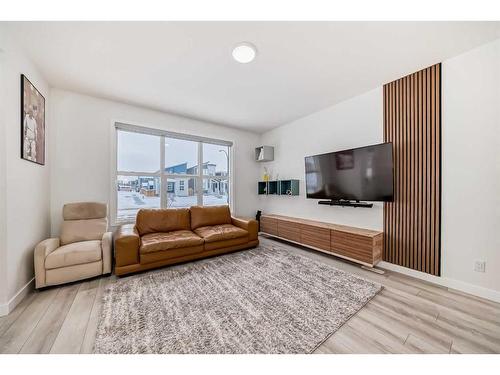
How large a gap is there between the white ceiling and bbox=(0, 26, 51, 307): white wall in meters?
0.26

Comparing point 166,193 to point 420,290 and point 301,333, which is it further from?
point 420,290

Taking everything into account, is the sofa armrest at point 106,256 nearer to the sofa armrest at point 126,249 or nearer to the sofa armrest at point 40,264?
the sofa armrest at point 126,249

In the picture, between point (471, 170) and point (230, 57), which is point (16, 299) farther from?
point (471, 170)

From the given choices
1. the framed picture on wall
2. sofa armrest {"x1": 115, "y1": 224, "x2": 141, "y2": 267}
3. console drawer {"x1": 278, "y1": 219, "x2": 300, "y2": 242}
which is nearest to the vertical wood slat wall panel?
console drawer {"x1": 278, "y1": 219, "x2": 300, "y2": 242}

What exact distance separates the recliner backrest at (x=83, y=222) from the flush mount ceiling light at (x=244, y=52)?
9.39ft

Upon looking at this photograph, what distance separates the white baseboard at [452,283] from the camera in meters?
1.95

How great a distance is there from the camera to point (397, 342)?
4.50 feet

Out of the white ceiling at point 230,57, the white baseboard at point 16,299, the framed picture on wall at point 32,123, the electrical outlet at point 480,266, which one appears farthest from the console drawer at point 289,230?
the framed picture on wall at point 32,123

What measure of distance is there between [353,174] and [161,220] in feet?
10.7

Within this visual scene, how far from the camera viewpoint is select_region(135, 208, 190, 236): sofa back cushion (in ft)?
10.4

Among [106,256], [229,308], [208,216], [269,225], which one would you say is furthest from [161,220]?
[269,225]
